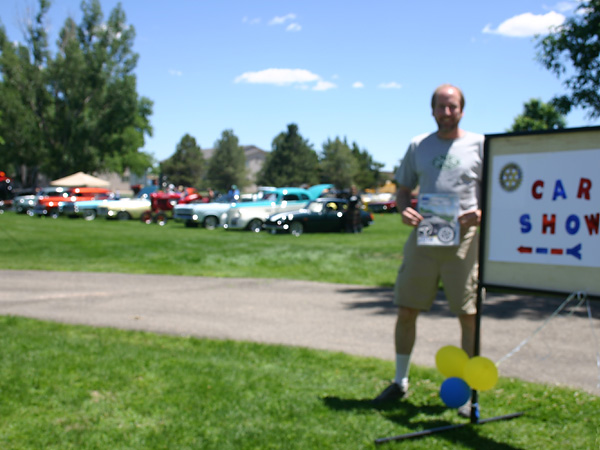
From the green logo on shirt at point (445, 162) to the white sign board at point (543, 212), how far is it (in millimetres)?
222

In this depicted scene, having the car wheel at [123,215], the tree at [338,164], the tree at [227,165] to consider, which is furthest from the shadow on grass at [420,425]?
the tree at [227,165]

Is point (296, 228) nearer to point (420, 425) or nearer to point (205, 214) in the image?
point (205, 214)

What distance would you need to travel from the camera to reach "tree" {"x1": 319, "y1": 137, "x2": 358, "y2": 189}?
81.9 m

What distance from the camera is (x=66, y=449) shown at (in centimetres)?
323

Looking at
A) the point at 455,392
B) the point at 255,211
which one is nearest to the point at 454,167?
the point at 455,392

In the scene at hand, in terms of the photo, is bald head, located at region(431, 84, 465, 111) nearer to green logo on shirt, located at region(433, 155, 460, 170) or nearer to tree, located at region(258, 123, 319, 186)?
green logo on shirt, located at region(433, 155, 460, 170)

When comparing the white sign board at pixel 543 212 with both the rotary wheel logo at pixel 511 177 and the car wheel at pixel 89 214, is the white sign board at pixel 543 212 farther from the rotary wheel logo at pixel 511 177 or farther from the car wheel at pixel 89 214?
the car wheel at pixel 89 214

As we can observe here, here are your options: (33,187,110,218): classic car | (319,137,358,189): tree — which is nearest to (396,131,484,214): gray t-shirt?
(33,187,110,218): classic car

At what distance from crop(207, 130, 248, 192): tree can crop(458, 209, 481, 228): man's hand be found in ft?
276

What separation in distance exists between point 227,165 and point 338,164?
15950 mm

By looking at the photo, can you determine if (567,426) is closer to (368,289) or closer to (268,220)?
(368,289)

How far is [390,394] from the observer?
3955 mm

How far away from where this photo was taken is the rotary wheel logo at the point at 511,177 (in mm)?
3373

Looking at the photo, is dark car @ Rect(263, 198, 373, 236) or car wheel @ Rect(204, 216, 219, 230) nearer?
dark car @ Rect(263, 198, 373, 236)
